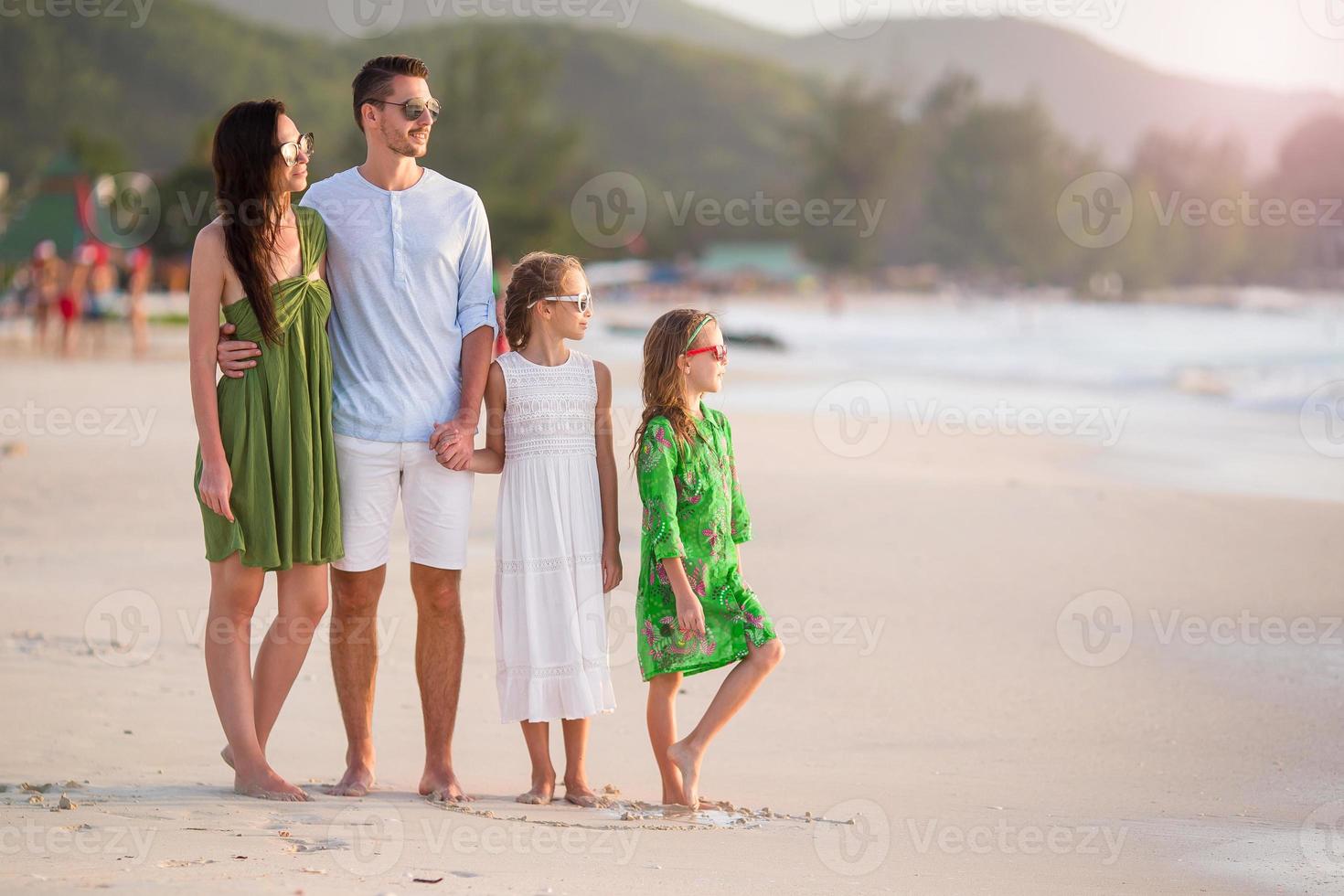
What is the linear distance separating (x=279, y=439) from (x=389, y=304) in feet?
1.61

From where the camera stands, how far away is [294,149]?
12.2 ft

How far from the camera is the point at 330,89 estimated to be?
13662cm

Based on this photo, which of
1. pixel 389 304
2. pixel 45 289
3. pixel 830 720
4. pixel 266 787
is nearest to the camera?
pixel 266 787

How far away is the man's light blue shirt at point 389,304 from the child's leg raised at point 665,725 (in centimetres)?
97

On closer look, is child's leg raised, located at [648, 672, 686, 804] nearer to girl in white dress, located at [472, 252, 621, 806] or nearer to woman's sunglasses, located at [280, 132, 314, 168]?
girl in white dress, located at [472, 252, 621, 806]

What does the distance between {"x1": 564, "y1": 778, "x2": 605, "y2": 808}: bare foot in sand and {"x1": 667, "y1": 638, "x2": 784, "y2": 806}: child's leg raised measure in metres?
0.25

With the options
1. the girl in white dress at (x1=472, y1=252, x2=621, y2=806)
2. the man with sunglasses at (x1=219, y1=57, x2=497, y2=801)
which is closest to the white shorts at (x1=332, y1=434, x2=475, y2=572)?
the man with sunglasses at (x1=219, y1=57, x2=497, y2=801)

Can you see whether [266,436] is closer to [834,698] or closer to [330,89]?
[834,698]

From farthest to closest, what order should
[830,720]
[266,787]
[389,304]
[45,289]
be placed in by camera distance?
[45,289] → [830,720] → [389,304] → [266,787]

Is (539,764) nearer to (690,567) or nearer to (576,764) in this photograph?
(576,764)

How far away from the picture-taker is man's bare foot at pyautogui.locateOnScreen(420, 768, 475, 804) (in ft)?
12.5

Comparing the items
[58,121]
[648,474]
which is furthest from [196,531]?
[58,121]

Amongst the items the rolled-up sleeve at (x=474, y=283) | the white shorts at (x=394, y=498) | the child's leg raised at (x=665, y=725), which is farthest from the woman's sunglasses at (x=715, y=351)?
the child's leg raised at (x=665, y=725)

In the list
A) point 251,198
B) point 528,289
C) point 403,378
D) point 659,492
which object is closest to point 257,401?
point 403,378
